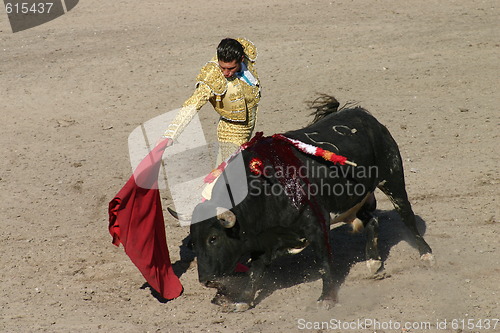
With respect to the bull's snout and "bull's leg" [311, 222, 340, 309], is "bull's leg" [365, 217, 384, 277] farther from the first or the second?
the bull's snout

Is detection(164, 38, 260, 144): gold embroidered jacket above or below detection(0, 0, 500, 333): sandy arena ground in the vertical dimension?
above

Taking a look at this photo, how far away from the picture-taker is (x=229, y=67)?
7.25 meters

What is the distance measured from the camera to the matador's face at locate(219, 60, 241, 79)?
23.8 ft

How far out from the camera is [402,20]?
587 inches

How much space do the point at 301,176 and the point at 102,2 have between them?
10559mm

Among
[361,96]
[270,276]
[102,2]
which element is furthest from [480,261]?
[102,2]

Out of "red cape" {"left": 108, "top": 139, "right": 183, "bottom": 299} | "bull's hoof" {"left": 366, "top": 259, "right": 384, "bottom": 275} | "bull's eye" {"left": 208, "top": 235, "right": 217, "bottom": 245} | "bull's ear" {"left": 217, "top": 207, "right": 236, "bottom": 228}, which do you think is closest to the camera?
"bull's ear" {"left": 217, "top": 207, "right": 236, "bottom": 228}

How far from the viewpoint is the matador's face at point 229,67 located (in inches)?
285

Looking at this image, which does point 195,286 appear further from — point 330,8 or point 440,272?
point 330,8

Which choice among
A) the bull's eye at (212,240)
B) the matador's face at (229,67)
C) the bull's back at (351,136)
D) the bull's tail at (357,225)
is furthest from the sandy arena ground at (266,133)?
the matador's face at (229,67)

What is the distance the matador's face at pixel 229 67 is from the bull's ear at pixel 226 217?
1.38 m

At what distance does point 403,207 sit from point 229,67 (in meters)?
2.31

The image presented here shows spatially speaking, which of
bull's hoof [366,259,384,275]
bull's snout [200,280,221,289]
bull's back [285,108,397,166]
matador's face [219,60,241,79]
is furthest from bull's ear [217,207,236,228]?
bull's hoof [366,259,384,275]

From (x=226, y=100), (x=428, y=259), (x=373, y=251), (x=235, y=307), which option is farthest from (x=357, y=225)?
(x=226, y=100)
